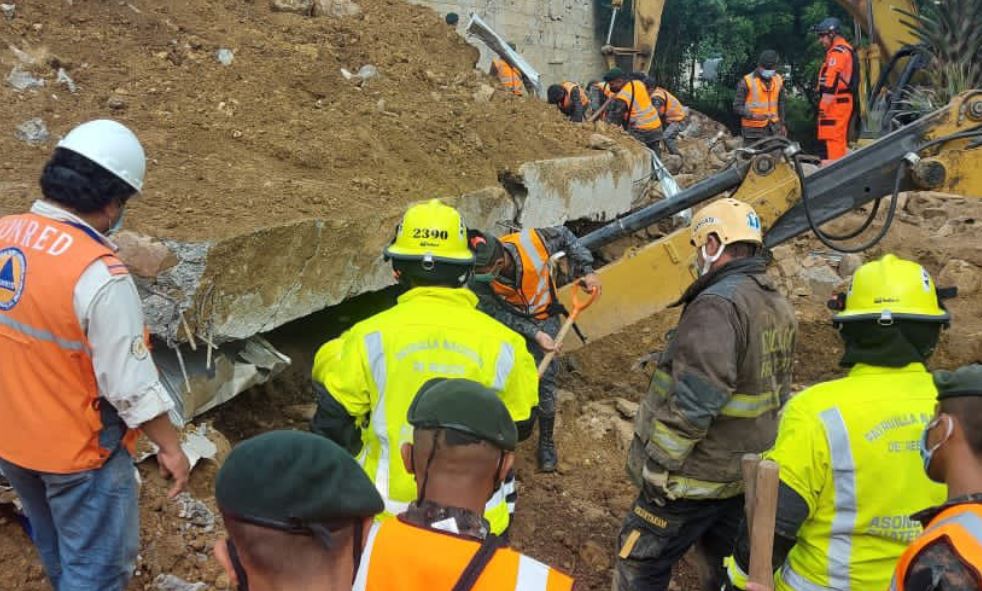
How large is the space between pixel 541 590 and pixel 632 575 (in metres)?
1.86

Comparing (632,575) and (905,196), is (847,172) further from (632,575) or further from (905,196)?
(905,196)

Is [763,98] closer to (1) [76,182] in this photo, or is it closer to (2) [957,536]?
(1) [76,182]

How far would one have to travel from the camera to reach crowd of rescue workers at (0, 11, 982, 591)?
1.75 m

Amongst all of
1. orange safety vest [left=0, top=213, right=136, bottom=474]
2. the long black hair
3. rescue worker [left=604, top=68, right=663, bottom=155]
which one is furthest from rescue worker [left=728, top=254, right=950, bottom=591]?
rescue worker [left=604, top=68, right=663, bottom=155]

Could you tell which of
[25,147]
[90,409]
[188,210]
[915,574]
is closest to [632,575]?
[915,574]

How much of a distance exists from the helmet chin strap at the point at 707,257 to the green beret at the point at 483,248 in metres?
1.55

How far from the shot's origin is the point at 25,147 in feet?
Result: 14.3

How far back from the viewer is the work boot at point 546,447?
509 centimetres

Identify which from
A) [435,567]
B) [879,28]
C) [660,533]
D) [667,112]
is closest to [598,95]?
[667,112]

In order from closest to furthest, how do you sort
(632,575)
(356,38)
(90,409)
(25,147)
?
A: (90,409) → (632,575) → (25,147) → (356,38)

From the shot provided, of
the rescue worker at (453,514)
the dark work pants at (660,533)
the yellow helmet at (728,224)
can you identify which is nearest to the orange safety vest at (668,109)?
the yellow helmet at (728,224)

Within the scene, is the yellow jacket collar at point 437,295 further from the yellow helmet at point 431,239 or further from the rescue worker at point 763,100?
the rescue worker at point 763,100

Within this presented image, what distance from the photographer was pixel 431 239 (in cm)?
275

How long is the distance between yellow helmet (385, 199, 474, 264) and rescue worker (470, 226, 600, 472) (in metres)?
1.97
